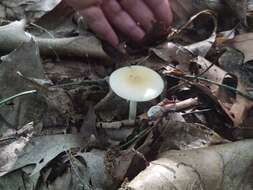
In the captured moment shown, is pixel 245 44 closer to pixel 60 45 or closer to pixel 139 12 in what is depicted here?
pixel 139 12

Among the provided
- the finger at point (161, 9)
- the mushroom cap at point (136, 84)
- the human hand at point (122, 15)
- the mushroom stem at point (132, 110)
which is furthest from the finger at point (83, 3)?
the mushroom stem at point (132, 110)

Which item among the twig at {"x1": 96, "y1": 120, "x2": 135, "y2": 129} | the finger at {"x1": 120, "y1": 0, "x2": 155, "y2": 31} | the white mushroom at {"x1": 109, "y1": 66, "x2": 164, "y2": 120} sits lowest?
the twig at {"x1": 96, "y1": 120, "x2": 135, "y2": 129}

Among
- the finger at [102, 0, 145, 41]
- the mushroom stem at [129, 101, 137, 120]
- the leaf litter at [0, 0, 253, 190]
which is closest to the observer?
the leaf litter at [0, 0, 253, 190]

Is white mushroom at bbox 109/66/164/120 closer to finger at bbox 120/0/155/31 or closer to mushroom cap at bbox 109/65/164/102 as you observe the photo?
mushroom cap at bbox 109/65/164/102

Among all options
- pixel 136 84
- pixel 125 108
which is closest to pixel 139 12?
pixel 125 108

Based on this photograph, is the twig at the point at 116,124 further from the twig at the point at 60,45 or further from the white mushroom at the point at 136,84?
the twig at the point at 60,45

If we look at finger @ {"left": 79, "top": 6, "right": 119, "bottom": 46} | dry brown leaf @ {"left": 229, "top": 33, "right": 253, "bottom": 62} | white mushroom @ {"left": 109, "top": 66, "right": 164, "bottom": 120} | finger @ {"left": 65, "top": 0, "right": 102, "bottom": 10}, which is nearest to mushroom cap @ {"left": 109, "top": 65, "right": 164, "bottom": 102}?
white mushroom @ {"left": 109, "top": 66, "right": 164, "bottom": 120}
